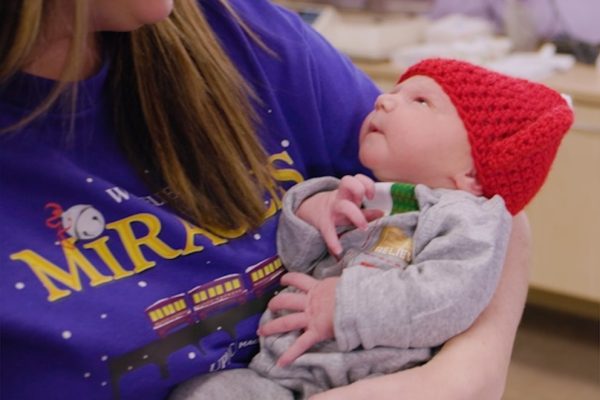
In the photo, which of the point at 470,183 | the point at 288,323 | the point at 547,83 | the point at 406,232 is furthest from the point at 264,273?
the point at 547,83

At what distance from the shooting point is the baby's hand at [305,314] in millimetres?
916

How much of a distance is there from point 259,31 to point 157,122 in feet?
0.66

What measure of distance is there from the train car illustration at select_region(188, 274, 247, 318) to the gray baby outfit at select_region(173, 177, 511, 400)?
0.22 ft

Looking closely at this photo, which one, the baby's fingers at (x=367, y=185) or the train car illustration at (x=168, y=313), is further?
the baby's fingers at (x=367, y=185)

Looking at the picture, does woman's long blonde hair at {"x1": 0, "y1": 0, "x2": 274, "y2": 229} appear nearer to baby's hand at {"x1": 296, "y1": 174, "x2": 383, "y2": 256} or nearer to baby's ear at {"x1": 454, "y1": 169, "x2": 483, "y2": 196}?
baby's hand at {"x1": 296, "y1": 174, "x2": 383, "y2": 256}

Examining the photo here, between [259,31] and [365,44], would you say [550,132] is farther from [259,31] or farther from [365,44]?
[365,44]

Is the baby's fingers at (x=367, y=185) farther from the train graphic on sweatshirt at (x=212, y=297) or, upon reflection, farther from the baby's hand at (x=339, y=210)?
the train graphic on sweatshirt at (x=212, y=297)

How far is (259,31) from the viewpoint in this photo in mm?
1047

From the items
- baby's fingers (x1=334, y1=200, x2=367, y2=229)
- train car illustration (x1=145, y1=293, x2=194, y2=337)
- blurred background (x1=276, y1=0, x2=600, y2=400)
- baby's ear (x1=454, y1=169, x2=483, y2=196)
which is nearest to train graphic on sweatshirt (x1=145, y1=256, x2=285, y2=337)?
train car illustration (x1=145, y1=293, x2=194, y2=337)

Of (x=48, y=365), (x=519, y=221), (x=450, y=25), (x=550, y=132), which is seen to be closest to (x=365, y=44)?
(x=450, y=25)

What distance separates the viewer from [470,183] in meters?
1.01

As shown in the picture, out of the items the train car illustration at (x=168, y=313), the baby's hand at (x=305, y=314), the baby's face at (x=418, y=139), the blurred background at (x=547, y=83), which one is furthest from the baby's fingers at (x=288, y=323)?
the blurred background at (x=547, y=83)

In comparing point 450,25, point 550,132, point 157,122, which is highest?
point 157,122

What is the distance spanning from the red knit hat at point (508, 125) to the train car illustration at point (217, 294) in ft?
1.08
